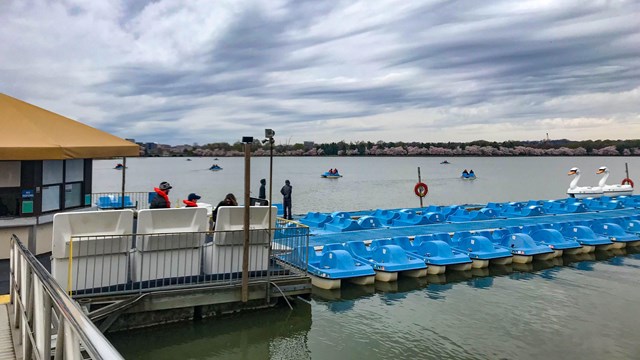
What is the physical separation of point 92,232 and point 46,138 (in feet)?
9.91

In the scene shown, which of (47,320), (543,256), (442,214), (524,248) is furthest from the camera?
(442,214)

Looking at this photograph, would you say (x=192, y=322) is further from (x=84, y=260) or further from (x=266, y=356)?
(x=84, y=260)

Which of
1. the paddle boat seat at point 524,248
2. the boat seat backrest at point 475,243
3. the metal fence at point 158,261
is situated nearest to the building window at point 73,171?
the metal fence at point 158,261

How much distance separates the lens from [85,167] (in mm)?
11273

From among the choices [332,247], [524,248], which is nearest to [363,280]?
[332,247]

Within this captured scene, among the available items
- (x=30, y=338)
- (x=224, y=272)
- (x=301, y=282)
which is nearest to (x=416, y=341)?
(x=301, y=282)

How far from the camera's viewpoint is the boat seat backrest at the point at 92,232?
725 cm

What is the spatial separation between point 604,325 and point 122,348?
1053 centimetres

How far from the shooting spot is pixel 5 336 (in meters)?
5.26

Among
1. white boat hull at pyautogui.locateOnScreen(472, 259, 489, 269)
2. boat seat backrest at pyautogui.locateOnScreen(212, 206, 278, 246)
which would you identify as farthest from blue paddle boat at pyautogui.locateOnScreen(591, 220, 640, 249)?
boat seat backrest at pyautogui.locateOnScreen(212, 206, 278, 246)

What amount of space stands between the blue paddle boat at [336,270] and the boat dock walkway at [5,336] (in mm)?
6984

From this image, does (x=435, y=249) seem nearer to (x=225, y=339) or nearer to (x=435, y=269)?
(x=435, y=269)

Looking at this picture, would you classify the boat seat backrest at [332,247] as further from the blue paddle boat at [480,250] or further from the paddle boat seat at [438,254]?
the blue paddle boat at [480,250]

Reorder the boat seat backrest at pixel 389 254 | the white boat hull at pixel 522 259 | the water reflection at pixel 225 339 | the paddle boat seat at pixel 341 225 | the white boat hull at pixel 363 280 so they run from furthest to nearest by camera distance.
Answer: the paddle boat seat at pixel 341 225 → the white boat hull at pixel 522 259 → the boat seat backrest at pixel 389 254 → the white boat hull at pixel 363 280 → the water reflection at pixel 225 339
